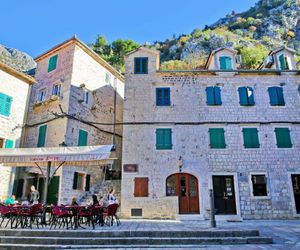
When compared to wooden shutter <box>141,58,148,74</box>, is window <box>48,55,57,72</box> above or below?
above

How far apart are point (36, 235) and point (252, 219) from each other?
37.7 ft

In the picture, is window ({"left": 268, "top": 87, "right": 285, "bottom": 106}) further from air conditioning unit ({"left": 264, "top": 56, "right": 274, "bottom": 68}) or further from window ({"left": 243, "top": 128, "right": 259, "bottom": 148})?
air conditioning unit ({"left": 264, "top": 56, "right": 274, "bottom": 68})

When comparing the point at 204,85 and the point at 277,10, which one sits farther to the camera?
the point at 277,10

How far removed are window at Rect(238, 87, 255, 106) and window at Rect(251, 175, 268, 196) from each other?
4769 millimetres

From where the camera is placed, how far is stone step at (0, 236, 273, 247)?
7246mm

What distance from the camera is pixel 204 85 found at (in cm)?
1634

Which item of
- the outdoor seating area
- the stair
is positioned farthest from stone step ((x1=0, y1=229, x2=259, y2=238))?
the outdoor seating area

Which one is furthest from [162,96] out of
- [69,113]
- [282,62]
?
[282,62]

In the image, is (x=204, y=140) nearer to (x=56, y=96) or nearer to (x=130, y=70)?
(x=130, y=70)

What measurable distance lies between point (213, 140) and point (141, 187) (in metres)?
5.41

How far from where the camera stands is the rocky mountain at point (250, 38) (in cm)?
3838

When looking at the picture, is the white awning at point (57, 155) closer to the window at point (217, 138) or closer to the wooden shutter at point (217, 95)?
the window at point (217, 138)

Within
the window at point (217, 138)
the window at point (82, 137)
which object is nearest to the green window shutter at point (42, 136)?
the window at point (82, 137)

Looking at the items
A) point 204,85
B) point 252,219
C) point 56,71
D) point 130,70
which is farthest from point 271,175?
point 56,71
